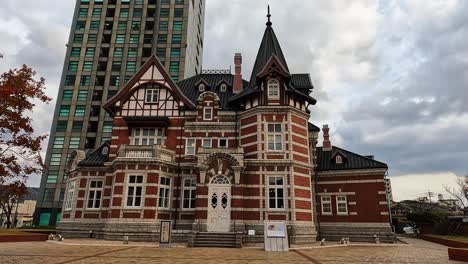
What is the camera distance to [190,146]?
26.8 m

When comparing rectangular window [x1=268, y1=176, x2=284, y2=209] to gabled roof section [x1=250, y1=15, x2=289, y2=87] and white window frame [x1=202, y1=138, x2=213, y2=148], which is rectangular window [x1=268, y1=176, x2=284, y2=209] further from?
gabled roof section [x1=250, y1=15, x2=289, y2=87]

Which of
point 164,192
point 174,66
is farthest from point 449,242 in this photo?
point 174,66

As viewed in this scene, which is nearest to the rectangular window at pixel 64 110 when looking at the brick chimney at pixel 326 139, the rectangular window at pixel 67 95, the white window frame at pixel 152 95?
the rectangular window at pixel 67 95

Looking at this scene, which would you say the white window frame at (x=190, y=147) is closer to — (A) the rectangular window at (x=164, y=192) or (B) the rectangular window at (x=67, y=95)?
(A) the rectangular window at (x=164, y=192)

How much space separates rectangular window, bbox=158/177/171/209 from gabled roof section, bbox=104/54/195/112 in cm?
682

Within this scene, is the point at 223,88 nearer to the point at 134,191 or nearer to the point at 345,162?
the point at 134,191

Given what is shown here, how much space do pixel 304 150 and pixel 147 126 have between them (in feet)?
44.0

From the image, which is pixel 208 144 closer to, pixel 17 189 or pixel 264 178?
pixel 264 178

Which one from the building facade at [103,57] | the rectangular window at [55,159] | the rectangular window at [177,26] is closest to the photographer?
the rectangular window at [55,159]

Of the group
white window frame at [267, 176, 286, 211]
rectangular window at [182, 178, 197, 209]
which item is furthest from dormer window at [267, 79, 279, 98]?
rectangular window at [182, 178, 197, 209]

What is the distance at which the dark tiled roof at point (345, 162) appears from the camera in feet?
90.4

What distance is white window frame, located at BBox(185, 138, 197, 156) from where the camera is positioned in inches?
1046

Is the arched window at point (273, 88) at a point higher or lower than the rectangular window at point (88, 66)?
lower

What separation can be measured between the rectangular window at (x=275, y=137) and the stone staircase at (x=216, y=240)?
24.2ft
